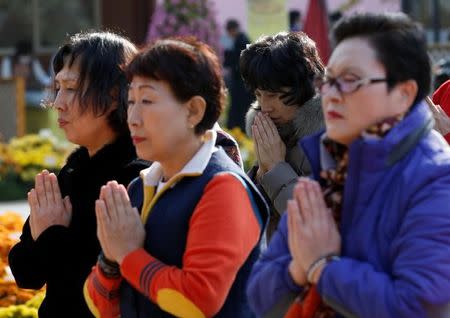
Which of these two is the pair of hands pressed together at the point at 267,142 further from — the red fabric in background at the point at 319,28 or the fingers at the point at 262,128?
the red fabric in background at the point at 319,28

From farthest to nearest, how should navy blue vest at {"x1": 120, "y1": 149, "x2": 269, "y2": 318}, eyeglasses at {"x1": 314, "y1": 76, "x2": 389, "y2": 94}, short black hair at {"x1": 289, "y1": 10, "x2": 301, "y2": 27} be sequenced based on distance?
1. short black hair at {"x1": 289, "y1": 10, "x2": 301, "y2": 27}
2. navy blue vest at {"x1": 120, "y1": 149, "x2": 269, "y2": 318}
3. eyeglasses at {"x1": 314, "y1": 76, "x2": 389, "y2": 94}

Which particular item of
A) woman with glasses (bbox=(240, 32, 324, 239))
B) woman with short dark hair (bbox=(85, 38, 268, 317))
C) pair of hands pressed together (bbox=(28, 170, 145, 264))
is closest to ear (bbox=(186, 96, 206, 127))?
woman with short dark hair (bbox=(85, 38, 268, 317))

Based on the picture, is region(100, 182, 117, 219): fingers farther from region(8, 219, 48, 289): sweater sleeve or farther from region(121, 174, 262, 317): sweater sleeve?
region(8, 219, 48, 289): sweater sleeve

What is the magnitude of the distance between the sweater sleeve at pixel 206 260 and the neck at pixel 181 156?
13 cm

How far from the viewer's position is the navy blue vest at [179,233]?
291 centimetres

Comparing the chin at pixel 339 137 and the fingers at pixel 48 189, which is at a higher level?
the chin at pixel 339 137

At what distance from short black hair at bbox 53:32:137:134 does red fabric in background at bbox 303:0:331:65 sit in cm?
992

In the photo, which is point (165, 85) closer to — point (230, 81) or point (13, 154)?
point (13, 154)

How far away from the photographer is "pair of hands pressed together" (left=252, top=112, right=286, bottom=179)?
3.90m

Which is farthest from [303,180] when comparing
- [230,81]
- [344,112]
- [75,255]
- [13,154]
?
[230,81]

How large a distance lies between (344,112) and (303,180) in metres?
0.18

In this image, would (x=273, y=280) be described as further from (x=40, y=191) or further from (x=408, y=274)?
(x=40, y=191)

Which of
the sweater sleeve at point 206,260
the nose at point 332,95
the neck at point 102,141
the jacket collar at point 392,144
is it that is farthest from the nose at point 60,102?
the jacket collar at point 392,144

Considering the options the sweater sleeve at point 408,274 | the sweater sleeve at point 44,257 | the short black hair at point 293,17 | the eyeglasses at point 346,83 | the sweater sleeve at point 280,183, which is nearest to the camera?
the sweater sleeve at point 408,274
